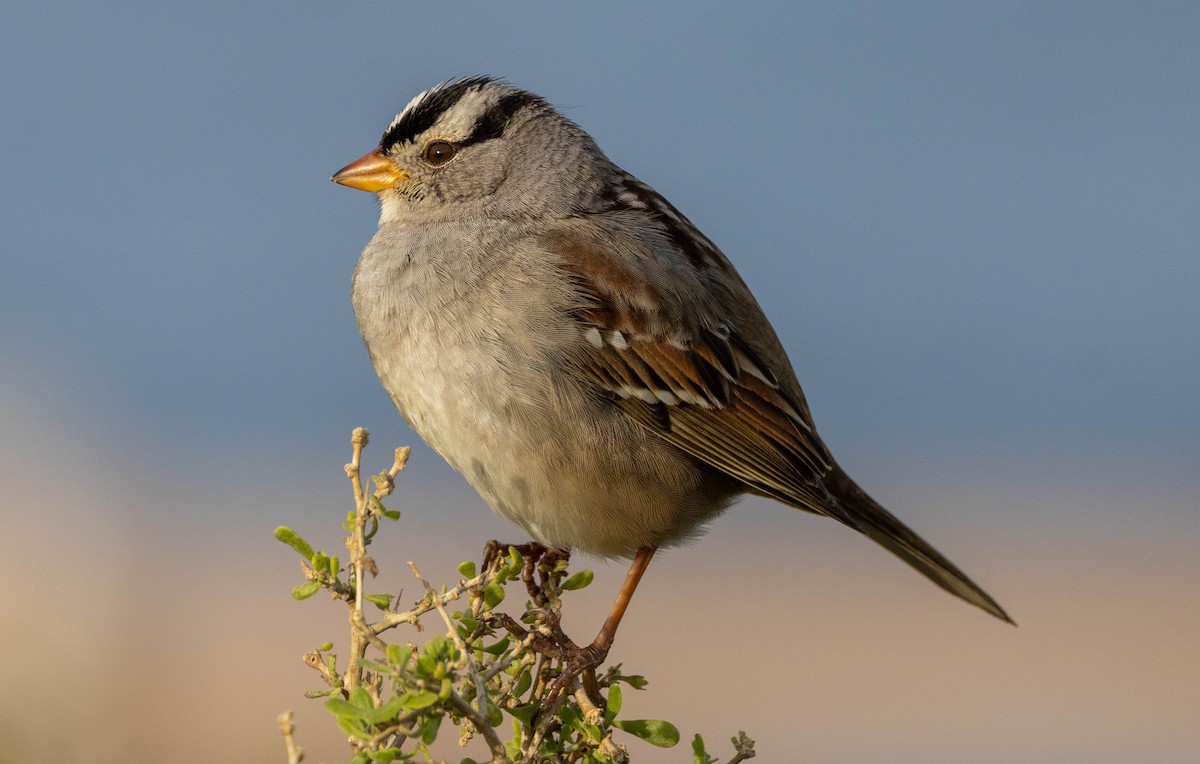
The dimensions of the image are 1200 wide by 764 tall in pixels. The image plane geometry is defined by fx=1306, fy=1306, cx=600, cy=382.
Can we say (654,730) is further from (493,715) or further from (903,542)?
(903,542)

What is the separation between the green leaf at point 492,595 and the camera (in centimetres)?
173

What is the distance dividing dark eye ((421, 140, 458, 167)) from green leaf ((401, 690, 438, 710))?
85.0 inches

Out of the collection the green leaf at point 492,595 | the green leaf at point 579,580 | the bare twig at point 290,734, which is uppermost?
the green leaf at point 579,580

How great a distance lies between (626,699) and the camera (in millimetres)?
6984

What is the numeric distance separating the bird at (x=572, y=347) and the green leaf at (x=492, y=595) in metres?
0.81

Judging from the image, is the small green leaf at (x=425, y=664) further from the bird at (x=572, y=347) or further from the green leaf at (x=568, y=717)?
the bird at (x=572, y=347)

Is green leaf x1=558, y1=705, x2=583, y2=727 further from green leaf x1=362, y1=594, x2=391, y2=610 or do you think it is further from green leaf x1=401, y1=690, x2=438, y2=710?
green leaf x1=401, y1=690, x2=438, y2=710

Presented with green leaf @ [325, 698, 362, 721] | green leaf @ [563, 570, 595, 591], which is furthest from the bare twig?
green leaf @ [563, 570, 595, 591]

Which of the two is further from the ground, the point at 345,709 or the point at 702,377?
the point at 702,377

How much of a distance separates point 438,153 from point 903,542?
151 centimetres

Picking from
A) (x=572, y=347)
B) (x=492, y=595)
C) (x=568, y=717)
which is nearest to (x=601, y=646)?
(x=572, y=347)

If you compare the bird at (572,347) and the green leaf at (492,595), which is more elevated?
the bird at (572,347)

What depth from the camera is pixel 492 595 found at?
1732mm

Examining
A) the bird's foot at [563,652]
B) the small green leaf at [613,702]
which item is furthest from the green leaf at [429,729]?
the small green leaf at [613,702]
